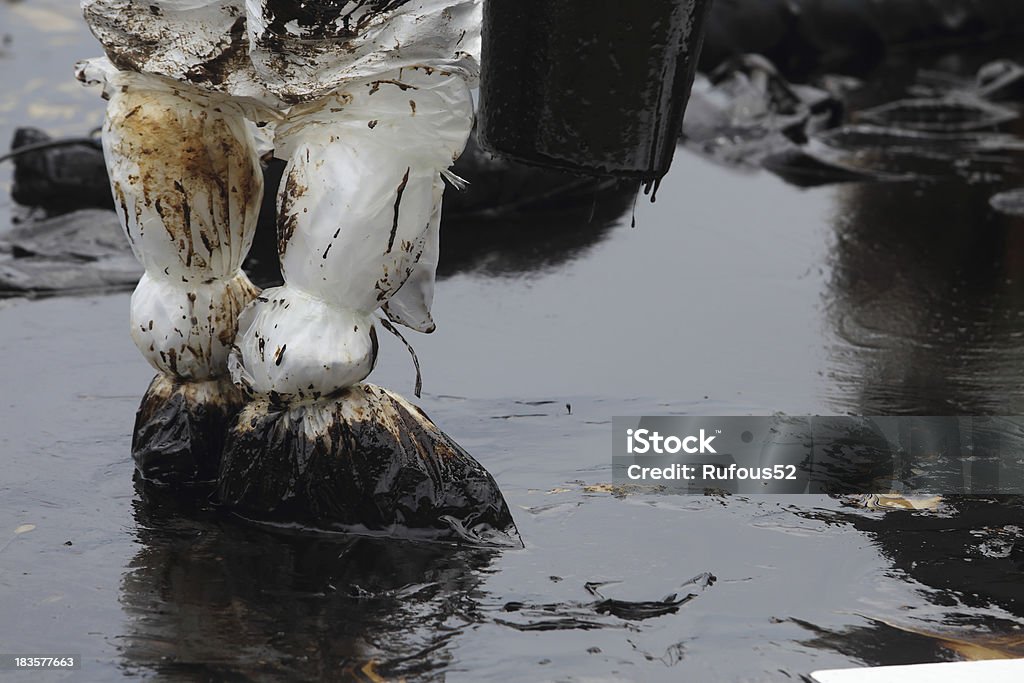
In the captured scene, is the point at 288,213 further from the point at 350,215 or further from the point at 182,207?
the point at 182,207

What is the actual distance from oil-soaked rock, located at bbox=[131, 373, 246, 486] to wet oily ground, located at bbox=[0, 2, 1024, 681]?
0.07 m

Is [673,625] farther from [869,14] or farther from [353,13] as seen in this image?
[869,14]

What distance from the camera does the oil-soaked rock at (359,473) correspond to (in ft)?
9.35

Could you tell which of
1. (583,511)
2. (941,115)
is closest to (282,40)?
(583,511)

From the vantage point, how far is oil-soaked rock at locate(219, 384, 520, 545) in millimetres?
2850

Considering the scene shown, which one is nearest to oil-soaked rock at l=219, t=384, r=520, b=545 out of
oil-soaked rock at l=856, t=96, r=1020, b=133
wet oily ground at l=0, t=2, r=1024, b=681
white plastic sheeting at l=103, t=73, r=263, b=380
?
wet oily ground at l=0, t=2, r=1024, b=681

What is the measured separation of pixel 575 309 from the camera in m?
4.65

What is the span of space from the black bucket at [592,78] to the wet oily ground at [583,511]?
31.7 inches

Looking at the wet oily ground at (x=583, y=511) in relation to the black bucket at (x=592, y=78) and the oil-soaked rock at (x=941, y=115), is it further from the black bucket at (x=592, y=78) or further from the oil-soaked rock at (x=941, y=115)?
the oil-soaked rock at (x=941, y=115)

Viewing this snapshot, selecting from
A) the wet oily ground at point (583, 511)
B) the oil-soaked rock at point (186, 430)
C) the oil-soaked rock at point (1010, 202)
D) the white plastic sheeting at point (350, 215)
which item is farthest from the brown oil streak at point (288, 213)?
the oil-soaked rock at point (1010, 202)

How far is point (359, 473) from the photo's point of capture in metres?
2.85

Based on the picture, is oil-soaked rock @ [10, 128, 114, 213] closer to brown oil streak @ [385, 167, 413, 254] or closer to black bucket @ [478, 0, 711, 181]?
brown oil streak @ [385, 167, 413, 254]

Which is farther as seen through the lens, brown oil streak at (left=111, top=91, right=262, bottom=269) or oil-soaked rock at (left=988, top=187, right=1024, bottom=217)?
oil-soaked rock at (left=988, top=187, right=1024, bottom=217)

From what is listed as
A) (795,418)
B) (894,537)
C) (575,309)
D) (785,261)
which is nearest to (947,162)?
(785,261)
